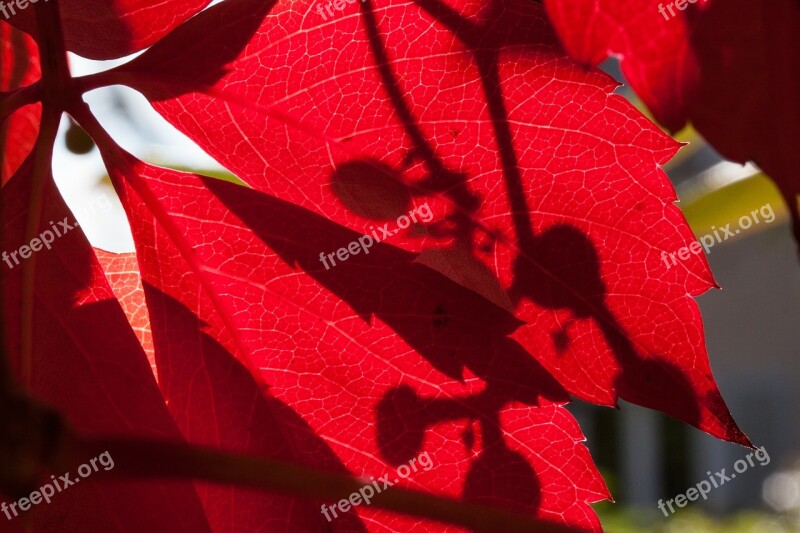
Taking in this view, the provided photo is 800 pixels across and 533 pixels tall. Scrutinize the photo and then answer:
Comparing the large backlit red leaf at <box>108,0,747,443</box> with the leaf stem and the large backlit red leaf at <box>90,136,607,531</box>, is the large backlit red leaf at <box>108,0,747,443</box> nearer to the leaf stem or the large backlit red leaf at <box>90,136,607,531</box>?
the large backlit red leaf at <box>90,136,607,531</box>

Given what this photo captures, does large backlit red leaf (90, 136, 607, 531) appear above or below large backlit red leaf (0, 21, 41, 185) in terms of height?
below

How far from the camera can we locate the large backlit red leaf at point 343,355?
25.0 inches

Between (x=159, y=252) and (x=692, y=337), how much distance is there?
1.46 ft

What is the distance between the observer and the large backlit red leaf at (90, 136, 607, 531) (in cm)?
63

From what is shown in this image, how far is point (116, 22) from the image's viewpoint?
2.08 feet

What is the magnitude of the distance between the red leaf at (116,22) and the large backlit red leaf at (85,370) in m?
0.11

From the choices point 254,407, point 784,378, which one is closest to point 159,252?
point 254,407
